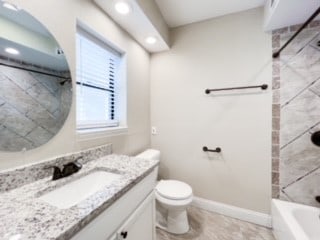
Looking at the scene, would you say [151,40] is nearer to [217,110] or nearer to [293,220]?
[217,110]

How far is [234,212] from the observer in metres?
1.98

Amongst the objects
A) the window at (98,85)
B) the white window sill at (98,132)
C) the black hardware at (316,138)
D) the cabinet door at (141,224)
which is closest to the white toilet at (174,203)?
the cabinet door at (141,224)

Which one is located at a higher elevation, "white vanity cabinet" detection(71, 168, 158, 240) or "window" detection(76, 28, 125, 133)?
"window" detection(76, 28, 125, 133)

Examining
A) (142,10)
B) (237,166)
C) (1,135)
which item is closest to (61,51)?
(1,135)

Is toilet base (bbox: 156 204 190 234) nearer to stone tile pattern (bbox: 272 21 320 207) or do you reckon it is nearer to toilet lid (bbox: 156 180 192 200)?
toilet lid (bbox: 156 180 192 200)

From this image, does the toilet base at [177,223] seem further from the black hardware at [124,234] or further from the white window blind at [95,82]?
the white window blind at [95,82]

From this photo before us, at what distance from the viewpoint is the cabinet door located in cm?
94

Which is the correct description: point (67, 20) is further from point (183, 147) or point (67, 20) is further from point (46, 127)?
point (183, 147)

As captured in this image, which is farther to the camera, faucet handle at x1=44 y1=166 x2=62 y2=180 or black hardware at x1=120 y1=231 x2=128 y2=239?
faucet handle at x1=44 y1=166 x2=62 y2=180

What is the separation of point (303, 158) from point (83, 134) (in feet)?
6.89

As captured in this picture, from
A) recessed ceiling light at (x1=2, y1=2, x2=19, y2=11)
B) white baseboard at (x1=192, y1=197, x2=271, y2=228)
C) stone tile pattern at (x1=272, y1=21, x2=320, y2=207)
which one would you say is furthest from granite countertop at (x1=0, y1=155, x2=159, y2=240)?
stone tile pattern at (x1=272, y1=21, x2=320, y2=207)

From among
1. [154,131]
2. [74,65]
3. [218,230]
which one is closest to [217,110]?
[154,131]

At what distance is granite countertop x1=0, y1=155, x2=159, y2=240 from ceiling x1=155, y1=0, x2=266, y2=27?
184 cm

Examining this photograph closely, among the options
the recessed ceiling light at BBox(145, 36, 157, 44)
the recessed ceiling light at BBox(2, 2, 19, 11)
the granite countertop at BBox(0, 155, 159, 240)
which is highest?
the recessed ceiling light at BBox(145, 36, 157, 44)
